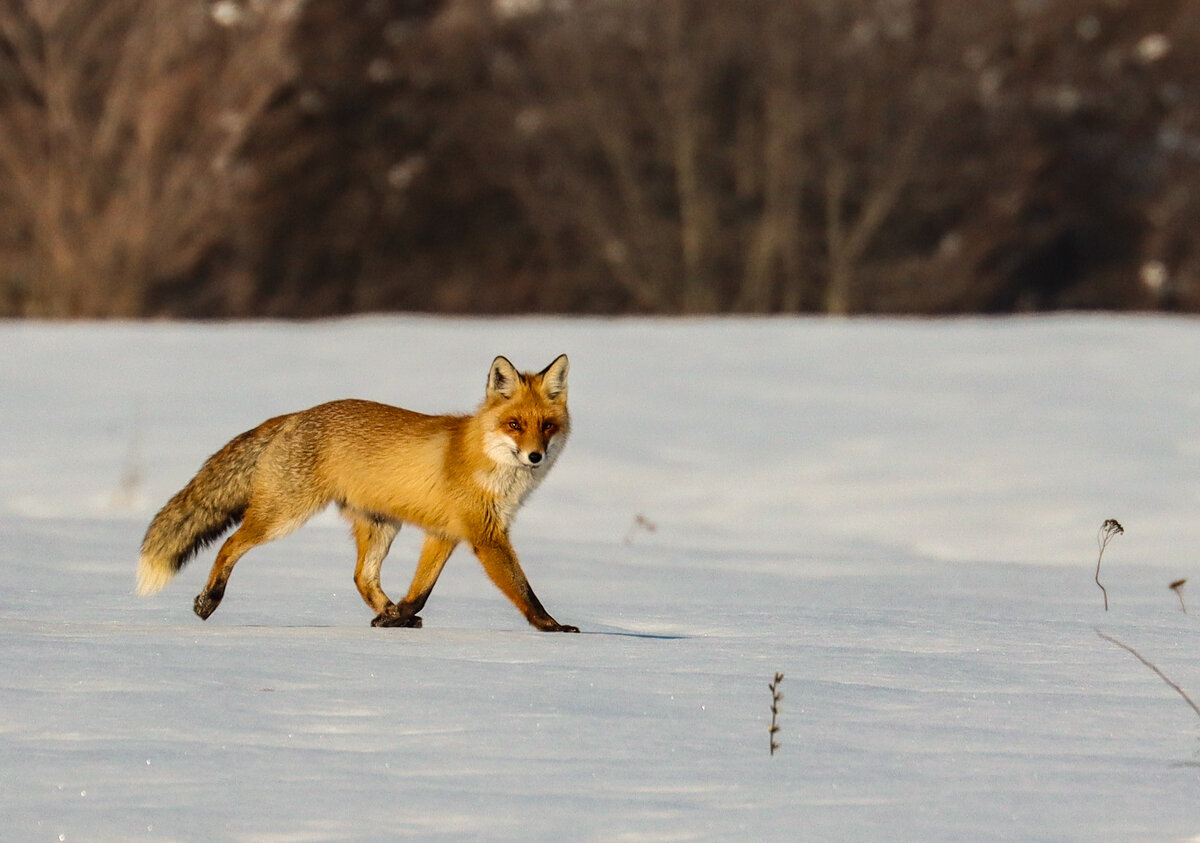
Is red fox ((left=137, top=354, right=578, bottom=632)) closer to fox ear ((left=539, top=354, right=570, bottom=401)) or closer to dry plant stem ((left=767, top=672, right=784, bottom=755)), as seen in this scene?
fox ear ((left=539, top=354, right=570, bottom=401))

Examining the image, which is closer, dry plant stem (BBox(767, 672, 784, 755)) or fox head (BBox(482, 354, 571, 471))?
dry plant stem (BBox(767, 672, 784, 755))

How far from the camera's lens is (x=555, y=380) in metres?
5.98

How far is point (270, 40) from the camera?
25.5 m

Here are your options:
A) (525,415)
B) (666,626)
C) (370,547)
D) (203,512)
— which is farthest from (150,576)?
(666,626)

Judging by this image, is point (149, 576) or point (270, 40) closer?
point (149, 576)

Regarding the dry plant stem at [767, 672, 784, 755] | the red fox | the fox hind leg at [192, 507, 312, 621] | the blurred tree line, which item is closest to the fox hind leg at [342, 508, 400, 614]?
the red fox

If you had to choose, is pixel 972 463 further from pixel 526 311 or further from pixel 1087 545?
pixel 526 311

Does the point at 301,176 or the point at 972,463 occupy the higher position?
the point at 301,176

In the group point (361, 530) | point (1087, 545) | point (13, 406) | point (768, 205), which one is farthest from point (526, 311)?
point (361, 530)

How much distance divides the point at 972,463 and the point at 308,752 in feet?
27.2

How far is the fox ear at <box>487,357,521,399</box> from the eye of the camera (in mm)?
5863

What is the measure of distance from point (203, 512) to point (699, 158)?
22.6 meters

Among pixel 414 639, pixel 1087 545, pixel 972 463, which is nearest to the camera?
pixel 414 639

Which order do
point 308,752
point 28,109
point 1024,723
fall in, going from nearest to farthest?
1. point 308,752
2. point 1024,723
3. point 28,109
